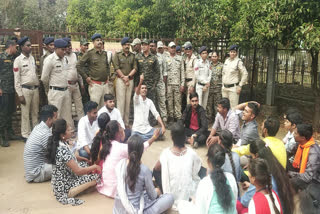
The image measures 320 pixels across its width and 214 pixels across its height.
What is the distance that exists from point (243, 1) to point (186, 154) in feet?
19.0

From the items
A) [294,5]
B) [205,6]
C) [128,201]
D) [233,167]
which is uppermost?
[205,6]

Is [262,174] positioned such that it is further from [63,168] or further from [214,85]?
[214,85]

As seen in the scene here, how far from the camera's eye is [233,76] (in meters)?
7.13

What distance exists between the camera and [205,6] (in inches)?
378

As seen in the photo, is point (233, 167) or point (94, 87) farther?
point (94, 87)

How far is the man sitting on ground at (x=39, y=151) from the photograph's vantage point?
4246 millimetres

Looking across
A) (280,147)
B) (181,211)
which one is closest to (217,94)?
(280,147)

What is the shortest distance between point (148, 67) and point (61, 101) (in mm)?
2065

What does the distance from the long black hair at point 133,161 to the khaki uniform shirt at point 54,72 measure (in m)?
3.41

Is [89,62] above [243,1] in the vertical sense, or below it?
below

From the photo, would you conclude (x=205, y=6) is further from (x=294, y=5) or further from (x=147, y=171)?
(x=147, y=171)

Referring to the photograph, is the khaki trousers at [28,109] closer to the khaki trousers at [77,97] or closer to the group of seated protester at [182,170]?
the khaki trousers at [77,97]

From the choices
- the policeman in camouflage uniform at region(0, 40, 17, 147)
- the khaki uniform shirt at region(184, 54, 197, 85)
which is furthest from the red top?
the policeman in camouflage uniform at region(0, 40, 17, 147)

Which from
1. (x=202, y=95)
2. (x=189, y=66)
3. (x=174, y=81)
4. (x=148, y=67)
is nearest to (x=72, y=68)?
(x=148, y=67)
